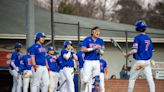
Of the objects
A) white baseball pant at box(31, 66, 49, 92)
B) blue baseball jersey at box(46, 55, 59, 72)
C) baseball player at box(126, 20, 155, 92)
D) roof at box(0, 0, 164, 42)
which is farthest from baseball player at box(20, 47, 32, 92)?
baseball player at box(126, 20, 155, 92)

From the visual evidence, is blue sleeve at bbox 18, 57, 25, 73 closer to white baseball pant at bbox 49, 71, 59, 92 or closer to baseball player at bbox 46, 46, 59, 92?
baseball player at bbox 46, 46, 59, 92

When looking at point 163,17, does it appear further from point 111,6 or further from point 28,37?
point 28,37

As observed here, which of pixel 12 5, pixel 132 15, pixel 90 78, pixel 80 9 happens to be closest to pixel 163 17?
pixel 132 15

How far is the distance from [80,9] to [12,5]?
2584cm

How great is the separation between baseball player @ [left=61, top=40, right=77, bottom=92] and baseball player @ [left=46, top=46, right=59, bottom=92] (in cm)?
198

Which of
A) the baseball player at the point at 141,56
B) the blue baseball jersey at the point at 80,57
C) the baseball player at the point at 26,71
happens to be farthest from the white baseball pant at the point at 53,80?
the baseball player at the point at 141,56

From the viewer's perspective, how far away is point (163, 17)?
5312 cm

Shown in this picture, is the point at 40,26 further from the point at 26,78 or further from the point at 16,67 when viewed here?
the point at 26,78

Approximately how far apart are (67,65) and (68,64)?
0.05 metres

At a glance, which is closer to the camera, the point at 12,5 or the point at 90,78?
the point at 90,78

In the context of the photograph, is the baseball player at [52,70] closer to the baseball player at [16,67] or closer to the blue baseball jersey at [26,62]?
the blue baseball jersey at [26,62]

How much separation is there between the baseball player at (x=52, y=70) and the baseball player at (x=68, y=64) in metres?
1.98

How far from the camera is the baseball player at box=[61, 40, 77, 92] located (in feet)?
51.5

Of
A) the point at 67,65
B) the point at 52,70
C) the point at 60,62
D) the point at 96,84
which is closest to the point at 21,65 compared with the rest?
the point at 52,70
